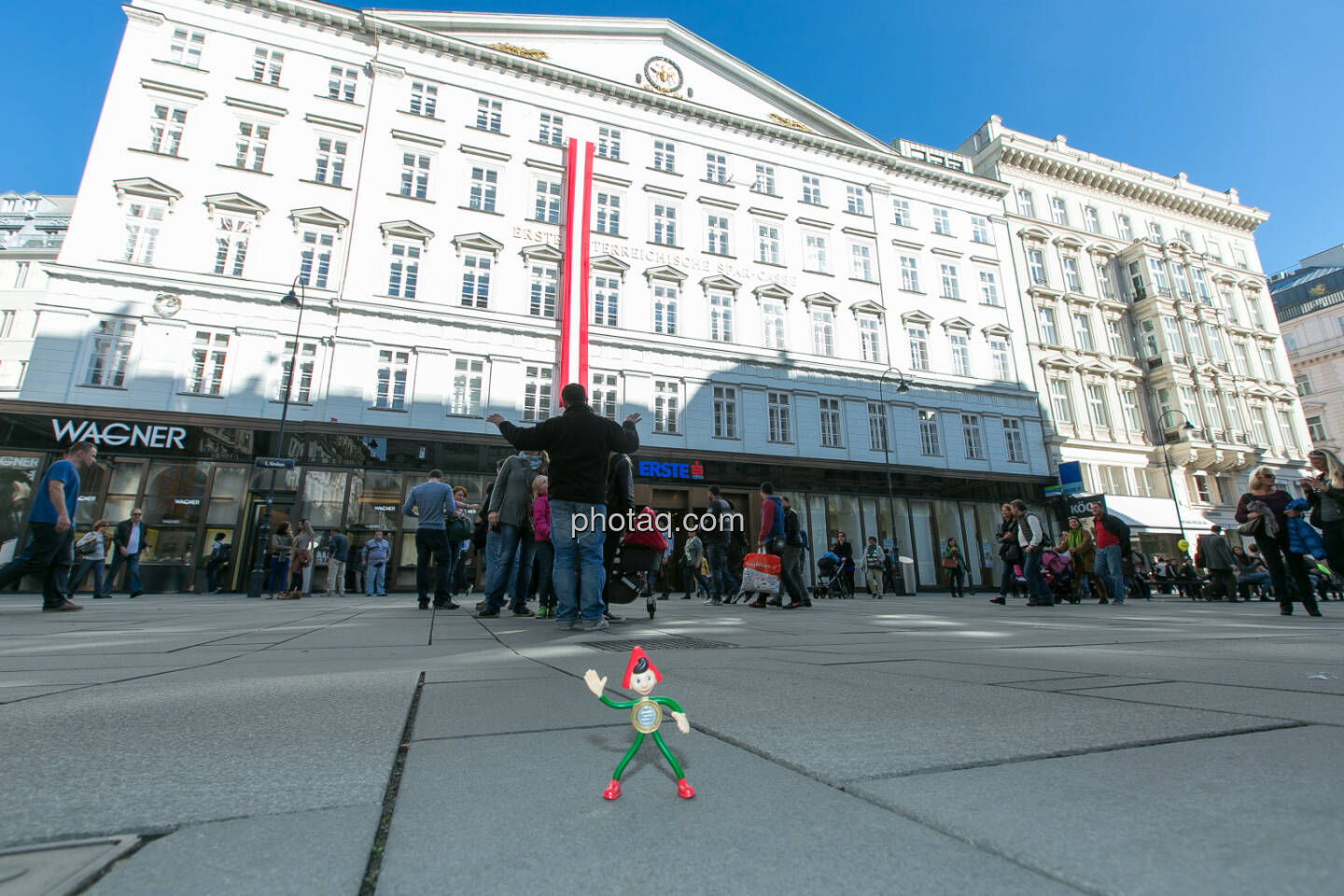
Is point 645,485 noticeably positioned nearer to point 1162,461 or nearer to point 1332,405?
point 1162,461

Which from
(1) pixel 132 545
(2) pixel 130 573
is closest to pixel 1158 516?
(1) pixel 132 545

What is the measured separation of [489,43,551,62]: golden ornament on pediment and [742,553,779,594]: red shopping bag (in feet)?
72.4

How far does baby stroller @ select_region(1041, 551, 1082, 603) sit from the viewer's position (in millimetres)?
11836

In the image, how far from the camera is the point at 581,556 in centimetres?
486

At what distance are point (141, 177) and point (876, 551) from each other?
22.6 metres

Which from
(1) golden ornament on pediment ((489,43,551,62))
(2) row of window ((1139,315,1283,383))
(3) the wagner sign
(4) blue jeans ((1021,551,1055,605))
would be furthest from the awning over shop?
(3) the wagner sign

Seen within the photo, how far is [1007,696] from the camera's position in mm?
1943

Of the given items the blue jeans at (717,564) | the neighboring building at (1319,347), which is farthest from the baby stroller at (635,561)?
the neighboring building at (1319,347)

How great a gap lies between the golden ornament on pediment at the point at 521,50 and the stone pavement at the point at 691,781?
85.3ft

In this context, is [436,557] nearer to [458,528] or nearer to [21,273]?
[458,528]

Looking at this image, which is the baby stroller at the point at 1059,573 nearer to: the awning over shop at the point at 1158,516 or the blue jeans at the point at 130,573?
the awning over shop at the point at 1158,516

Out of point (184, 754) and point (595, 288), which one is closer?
point (184, 754)

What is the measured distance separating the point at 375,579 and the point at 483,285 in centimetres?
964

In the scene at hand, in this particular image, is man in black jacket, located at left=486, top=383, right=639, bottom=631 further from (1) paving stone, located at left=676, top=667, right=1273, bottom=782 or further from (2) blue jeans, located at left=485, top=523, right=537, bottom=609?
(1) paving stone, located at left=676, top=667, right=1273, bottom=782
